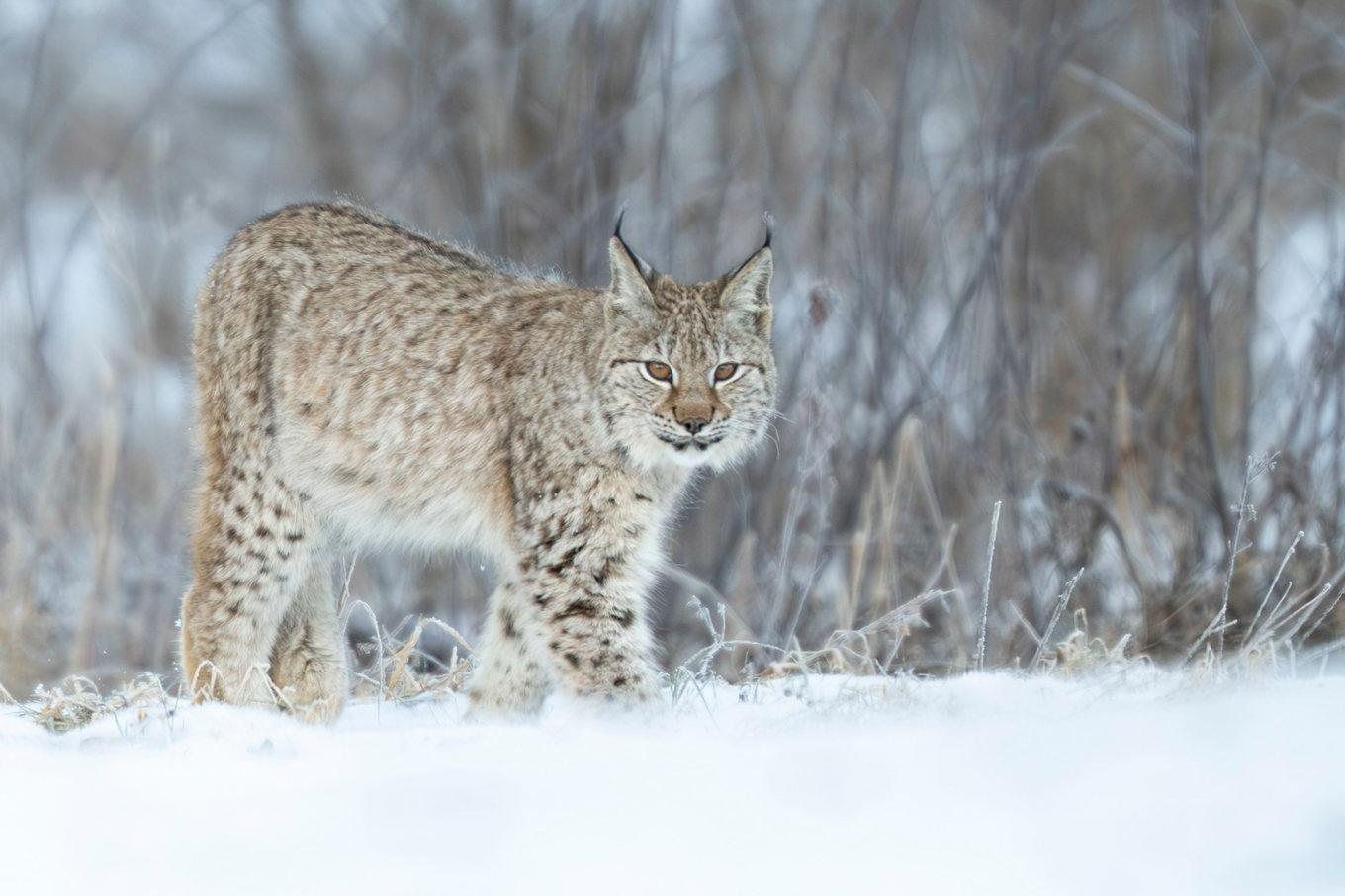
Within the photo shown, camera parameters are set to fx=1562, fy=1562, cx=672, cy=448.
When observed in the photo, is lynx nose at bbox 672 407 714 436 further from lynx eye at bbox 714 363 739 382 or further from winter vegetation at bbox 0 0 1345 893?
winter vegetation at bbox 0 0 1345 893

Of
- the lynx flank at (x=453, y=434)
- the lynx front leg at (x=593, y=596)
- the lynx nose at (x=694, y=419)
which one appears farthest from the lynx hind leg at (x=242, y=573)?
the lynx nose at (x=694, y=419)

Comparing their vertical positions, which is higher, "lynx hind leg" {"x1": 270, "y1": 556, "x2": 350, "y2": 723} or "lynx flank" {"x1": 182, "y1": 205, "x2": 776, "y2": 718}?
"lynx flank" {"x1": 182, "y1": 205, "x2": 776, "y2": 718}

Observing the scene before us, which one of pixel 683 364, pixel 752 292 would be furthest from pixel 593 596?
pixel 752 292

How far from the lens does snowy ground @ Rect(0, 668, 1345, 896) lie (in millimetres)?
2619

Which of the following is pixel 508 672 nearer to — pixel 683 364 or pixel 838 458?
pixel 683 364

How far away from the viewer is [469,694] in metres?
4.87

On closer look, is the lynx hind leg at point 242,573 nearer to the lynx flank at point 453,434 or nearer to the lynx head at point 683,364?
the lynx flank at point 453,434

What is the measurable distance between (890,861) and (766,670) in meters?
2.28

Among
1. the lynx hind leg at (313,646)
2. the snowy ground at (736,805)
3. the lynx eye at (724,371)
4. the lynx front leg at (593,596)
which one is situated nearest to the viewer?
the snowy ground at (736,805)

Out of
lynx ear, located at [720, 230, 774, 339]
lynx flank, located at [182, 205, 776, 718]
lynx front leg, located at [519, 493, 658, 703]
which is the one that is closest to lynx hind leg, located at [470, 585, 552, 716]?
lynx flank, located at [182, 205, 776, 718]

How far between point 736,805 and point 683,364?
6.39 feet

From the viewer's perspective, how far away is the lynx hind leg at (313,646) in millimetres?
4988

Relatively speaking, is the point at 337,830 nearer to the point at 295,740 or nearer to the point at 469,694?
the point at 295,740

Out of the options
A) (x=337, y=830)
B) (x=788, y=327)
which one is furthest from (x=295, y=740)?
(x=788, y=327)
